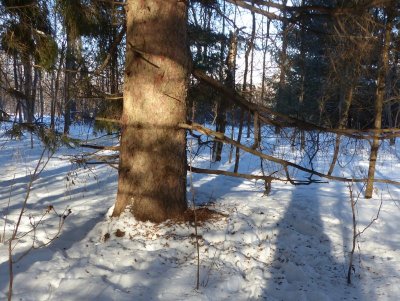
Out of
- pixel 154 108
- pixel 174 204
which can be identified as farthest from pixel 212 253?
pixel 154 108

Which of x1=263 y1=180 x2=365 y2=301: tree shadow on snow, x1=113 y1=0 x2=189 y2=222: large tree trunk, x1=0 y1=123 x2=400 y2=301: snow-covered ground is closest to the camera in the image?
x1=0 y1=123 x2=400 y2=301: snow-covered ground

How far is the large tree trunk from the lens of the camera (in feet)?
13.3

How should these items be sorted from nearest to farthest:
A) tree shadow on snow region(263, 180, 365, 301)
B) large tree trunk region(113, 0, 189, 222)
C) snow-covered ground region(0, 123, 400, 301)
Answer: snow-covered ground region(0, 123, 400, 301) → tree shadow on snow region(263, 180, 365, 301) → large tree trunk region(113, 0, 189, 222)

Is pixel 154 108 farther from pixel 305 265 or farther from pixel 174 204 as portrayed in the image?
pixel 305 265

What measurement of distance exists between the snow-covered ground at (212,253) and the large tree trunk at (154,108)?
0.32 m

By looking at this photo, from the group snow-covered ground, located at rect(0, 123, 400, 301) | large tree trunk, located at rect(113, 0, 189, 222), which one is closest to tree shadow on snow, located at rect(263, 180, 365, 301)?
snow-covered ground, located at rect(0, 123, 400, 301)

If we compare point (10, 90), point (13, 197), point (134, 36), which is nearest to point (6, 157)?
point (13, 197)

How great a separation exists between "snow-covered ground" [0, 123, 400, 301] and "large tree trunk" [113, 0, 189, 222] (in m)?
0.32

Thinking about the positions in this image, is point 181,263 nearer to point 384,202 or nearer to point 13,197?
point 13,197

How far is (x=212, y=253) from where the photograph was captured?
3.75 metres

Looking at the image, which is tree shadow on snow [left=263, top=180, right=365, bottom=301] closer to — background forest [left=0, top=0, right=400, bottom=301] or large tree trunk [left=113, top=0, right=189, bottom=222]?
background forest [left=0, top=0, right=400, bottom=301]

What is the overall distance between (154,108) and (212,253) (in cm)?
167

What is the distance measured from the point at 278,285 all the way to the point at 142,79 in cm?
254

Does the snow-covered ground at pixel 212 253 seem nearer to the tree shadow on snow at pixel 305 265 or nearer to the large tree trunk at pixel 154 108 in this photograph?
the tree shadow on snow at pixel 305 265
